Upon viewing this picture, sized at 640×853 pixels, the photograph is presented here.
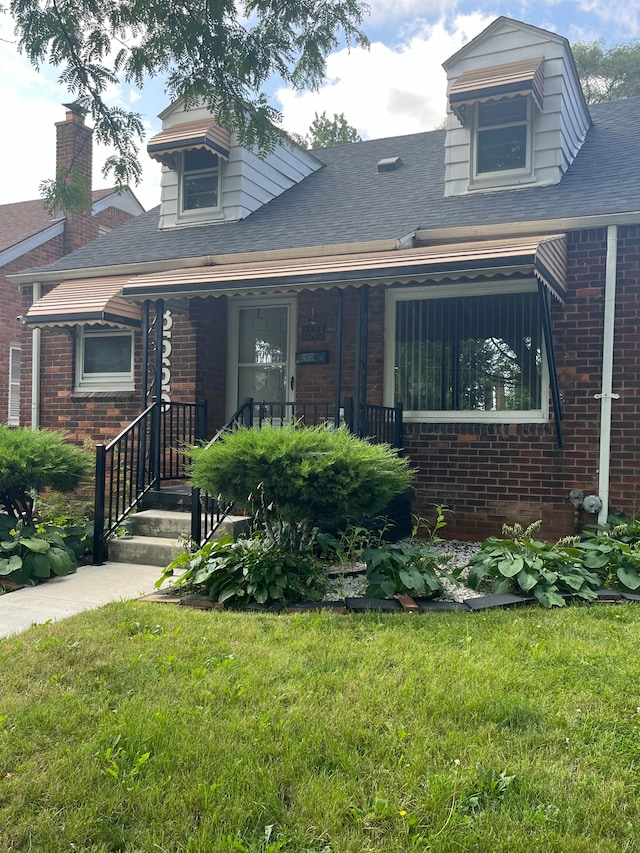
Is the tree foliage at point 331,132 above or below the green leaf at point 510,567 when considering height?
above

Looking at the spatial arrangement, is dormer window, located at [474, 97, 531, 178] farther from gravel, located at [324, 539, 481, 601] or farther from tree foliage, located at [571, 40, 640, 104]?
tree foliage, located at [571, 40, 640, 104]

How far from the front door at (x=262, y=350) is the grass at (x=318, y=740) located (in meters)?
5.12

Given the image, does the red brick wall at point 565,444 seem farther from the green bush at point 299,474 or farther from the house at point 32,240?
the house at point 32,240

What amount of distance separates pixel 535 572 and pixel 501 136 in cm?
573

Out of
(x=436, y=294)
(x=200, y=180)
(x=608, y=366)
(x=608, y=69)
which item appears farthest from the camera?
(x=608, y=69)

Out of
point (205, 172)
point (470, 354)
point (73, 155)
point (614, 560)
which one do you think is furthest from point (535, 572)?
point (73, 155)

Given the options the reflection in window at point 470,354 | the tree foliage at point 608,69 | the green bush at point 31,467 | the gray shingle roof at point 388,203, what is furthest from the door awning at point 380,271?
the tree foliage at point 608,69

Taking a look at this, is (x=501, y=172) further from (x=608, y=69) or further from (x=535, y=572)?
Answer: (x=608, y=69)

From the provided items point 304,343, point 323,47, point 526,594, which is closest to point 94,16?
point 323,47

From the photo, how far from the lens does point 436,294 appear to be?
7.60 meters

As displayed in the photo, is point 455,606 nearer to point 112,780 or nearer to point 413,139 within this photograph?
point 112,780

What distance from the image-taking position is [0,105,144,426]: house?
13.9m

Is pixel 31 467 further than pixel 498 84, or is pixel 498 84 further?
pixel 498 84

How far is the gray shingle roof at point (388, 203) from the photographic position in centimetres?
735
